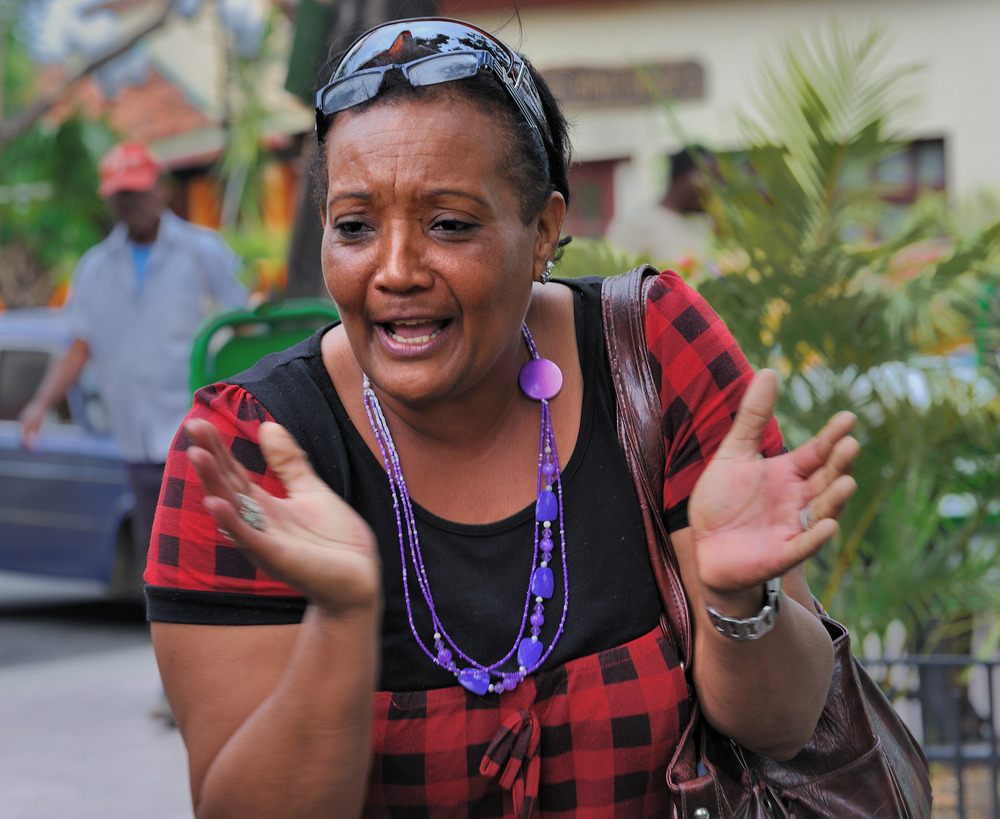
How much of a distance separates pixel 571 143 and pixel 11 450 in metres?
5.34

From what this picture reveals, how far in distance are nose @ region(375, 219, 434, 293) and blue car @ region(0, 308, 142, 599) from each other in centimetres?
498

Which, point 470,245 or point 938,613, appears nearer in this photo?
point 470,245

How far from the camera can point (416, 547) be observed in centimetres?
190

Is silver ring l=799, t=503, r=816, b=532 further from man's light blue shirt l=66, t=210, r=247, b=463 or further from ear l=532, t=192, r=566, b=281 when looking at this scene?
man's light blue shirt l=66, t=210, r=247, b=463

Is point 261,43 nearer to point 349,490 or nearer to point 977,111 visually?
point 977,111

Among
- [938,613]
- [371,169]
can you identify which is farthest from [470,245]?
[938,613]

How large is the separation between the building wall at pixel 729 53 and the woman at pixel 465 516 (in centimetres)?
1172

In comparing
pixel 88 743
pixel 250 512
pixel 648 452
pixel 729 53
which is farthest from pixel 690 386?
pixel 729 53

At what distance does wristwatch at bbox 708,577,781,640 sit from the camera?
1.68m

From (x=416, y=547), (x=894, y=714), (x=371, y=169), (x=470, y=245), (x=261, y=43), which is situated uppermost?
(x=261, y=43)

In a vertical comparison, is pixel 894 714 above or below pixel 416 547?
below

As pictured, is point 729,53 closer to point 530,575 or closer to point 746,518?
point 530,575

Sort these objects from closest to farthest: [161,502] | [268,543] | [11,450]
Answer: [268,543]
[161,502]
[11,450]

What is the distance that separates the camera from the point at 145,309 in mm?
5297
